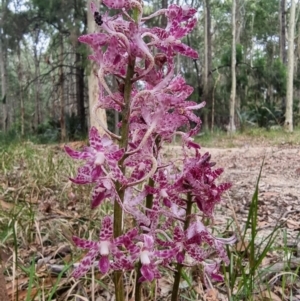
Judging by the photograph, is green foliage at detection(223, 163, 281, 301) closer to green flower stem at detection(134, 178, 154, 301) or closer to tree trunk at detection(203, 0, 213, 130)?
green flower stem at detection(134, 178, 154, 301)

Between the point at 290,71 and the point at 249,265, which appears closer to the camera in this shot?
the point at 249,265

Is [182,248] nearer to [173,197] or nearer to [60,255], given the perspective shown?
[173,197]

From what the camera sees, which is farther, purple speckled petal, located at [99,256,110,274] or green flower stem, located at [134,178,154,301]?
green flower stem, located at [134,178,154,301]

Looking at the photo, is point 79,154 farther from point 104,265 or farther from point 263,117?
point 263,117

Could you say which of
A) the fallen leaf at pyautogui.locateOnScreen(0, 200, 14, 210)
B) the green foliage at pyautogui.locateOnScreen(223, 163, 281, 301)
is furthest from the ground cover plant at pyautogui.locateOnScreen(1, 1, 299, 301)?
the fallen leaf at pyautogui.locateOnScreen(0, 200, 14, 210)

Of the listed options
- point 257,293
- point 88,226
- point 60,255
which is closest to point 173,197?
point 257,293

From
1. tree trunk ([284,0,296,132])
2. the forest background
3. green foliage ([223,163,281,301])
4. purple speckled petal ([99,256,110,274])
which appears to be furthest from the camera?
tree trunk ([284,0,296,132])

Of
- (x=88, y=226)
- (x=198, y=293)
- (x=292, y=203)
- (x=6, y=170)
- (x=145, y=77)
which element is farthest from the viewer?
(x=6, y=170)

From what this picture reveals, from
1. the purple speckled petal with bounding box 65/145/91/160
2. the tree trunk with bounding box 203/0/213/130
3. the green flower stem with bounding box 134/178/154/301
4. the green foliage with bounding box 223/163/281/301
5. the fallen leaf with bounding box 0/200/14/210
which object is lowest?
the fallen leaf with bounding box 0/200/14/210

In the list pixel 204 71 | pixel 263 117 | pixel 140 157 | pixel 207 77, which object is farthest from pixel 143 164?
pixel 204 71

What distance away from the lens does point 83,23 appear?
17.1m

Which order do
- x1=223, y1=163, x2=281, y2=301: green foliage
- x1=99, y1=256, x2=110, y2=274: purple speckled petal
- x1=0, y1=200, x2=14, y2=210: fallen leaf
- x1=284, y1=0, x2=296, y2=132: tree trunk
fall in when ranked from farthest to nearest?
1. x1=284, y1=0, x2=296, y2=132: tree trunk
2. x1=0, y1=200, x2=14, y2=210: fallen leaf
3. x1=223, y1=163, x2=281, y2=301: green foliage
4. x1=99, y1=256, x2=110, y2=274: purple speckled petal

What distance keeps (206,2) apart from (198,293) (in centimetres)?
2321

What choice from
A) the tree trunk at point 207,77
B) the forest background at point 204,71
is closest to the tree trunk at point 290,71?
the forest background at point 204,71
